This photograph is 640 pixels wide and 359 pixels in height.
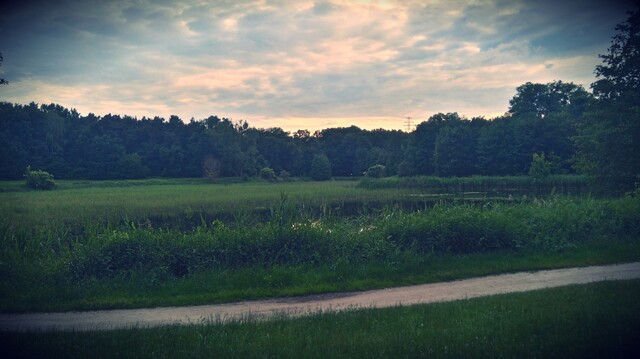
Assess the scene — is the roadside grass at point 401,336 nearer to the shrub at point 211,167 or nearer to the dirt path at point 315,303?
the dirt path at point 315,303

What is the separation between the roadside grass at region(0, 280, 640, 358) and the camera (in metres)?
7.75

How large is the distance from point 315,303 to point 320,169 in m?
112

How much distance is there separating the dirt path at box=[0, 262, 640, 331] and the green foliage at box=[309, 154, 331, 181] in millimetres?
108164

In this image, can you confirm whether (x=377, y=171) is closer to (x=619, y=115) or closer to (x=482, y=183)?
(x=482, y=183)

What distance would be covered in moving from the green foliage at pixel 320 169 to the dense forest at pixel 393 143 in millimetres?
1022

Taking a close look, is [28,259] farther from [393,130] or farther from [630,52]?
[393,130]

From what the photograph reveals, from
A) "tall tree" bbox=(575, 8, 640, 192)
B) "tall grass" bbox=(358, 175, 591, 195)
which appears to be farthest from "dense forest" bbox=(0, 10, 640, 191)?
"tall grass" bbox=(358, 175, 591, 195)

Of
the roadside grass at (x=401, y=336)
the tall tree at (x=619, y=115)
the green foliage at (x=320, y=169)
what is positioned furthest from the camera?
the green foliage at (x=320, y=169)

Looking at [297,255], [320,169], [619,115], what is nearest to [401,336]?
[297,255]

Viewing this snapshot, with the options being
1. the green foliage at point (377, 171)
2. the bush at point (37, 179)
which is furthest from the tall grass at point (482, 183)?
the bush at point (37, 179)

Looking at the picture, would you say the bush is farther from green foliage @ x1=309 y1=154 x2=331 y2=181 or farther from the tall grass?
green foliage @ x1=309 y1=154 x2=331 y2=181

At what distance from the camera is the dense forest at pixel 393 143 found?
36.9m

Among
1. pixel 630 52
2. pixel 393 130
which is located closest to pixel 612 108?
pixel 630 52

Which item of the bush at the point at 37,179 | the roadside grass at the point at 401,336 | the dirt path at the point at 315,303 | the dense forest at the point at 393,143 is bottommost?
the dirt path at the point at 315,303
